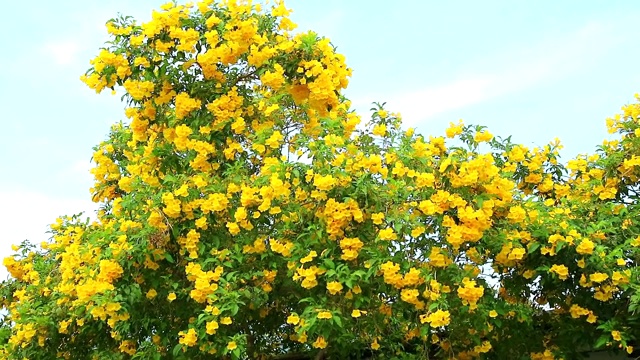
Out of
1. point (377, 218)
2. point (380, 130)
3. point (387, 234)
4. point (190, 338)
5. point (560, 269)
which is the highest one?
point (380, 130)

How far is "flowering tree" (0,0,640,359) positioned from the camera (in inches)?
167

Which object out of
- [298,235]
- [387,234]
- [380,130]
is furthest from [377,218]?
[380,130]

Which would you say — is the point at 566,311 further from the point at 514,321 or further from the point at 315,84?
the point at 315,84

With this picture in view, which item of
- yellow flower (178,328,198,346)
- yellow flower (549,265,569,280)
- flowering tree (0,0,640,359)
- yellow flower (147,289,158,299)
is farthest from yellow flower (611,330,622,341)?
yellow flower (147,289,158,299)

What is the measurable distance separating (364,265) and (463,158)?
3.17ft

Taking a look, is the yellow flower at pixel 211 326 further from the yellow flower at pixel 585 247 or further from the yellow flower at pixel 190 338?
the yellow flower at pixel 585 247

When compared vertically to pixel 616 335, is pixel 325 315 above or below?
above

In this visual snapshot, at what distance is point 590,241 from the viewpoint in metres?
4.57

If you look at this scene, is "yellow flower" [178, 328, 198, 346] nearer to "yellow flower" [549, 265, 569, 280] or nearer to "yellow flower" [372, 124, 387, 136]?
"yellow flower" [372, 124, 387, 136]

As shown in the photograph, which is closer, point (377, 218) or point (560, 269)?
point (377, 218)

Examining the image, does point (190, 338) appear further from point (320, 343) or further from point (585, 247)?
point (585, 247)

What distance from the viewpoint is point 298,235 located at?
438cm

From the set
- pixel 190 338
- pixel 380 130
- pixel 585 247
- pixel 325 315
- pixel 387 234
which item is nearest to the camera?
pixel 325 315

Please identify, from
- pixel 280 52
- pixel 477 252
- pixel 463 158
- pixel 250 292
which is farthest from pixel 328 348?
pixel 280 52
